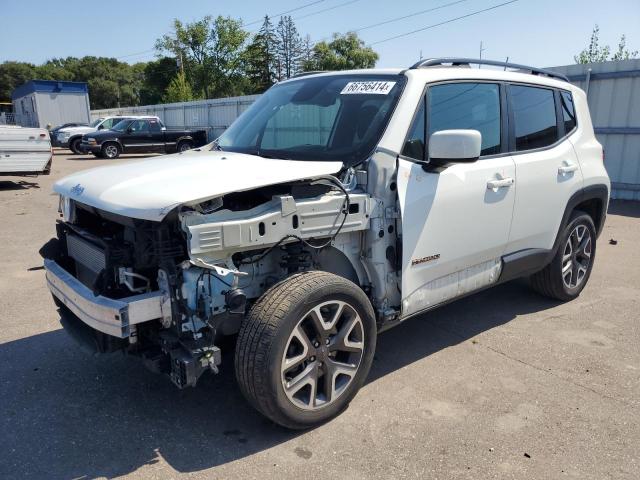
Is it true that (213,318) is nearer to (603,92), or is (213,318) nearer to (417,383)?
(417,383)

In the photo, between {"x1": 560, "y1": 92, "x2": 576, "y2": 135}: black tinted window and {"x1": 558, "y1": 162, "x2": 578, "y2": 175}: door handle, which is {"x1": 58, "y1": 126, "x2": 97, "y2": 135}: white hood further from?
{"x1": 558, "y1": 162, "x2": 578, "y2": 175}: door handle

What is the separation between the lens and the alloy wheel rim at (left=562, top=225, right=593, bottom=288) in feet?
16.5

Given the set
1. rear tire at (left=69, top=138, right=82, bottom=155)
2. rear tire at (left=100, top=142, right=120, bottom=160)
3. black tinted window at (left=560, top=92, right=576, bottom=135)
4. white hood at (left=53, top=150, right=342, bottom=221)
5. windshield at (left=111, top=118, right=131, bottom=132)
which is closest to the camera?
white hood at (left=53, top=150, right=342, bottom=221)

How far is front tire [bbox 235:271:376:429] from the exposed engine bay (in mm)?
163

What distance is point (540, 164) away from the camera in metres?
4.30

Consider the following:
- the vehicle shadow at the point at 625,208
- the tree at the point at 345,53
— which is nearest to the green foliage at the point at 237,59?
the tree at the point at 345,53

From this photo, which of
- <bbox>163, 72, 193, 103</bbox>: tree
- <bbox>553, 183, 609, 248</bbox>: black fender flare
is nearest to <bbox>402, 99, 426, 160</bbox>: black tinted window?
<bbox>553, 183, 609, 248</bbox>: black fender flare

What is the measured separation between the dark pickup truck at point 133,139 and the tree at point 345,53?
41.4 m

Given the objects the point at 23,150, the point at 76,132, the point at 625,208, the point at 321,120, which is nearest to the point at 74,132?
the point at 76,132

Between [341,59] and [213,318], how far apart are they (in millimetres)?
62531

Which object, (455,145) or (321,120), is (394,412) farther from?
(321,120)

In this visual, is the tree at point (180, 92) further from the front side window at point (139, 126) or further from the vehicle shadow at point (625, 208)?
the vehicle shadow at point (625, 208)

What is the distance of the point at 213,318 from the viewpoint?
8.98 feet

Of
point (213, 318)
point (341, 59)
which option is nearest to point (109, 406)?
point (213, 318)
